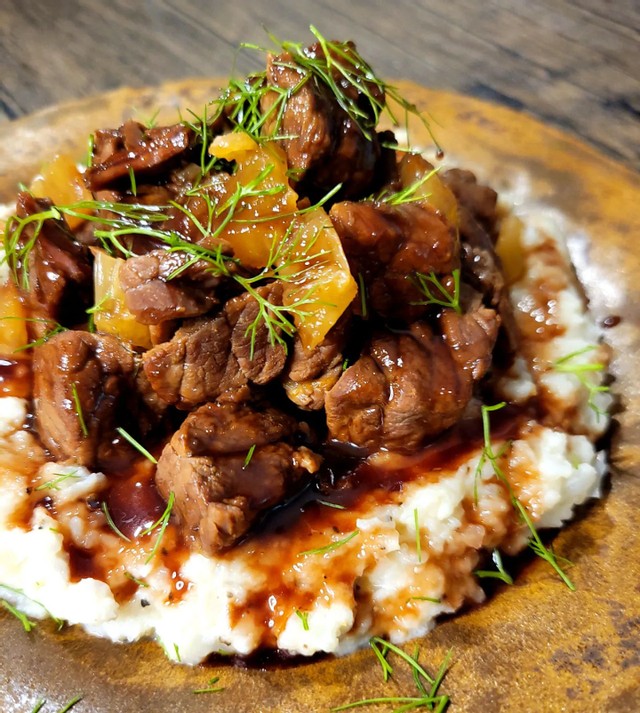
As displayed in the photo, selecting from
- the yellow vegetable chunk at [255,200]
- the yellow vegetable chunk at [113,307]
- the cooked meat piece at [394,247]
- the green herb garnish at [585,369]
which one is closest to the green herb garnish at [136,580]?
the yellow vegetable chunk at [113,307]

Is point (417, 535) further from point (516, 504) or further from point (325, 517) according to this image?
point (516, 504)

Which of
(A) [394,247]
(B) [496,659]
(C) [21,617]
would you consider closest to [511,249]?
(A) [394,247]

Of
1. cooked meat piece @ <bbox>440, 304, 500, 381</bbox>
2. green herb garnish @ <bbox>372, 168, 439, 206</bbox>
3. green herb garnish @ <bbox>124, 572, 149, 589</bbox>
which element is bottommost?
green herb garnish @ <bbox>124, 572, 149, 589</bbox>

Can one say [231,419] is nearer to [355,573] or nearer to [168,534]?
[168,534]

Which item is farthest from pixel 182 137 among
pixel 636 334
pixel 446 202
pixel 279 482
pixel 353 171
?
pixel 636 334

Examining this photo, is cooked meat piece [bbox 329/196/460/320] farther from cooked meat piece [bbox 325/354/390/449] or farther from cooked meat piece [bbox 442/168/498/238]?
cooked meat piece [bbox 442/168/498/238]

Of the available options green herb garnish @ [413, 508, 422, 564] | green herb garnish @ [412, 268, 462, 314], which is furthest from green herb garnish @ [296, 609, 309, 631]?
green herb garnish @ [412, 268, 462, 314]

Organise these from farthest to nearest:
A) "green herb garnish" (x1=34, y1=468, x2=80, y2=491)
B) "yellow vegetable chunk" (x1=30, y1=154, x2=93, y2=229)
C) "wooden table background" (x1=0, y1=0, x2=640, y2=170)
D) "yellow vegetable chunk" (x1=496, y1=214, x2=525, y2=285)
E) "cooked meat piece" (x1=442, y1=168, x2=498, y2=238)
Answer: "wooden table background" (x1=0, y1=0, x2=640, y2=170) → "yellow vegetable chunk" (x1=496, y1=214, x2=525, y2=285) → "cooked meat piece" (x1=442, y1=168, x2=498, y2=238) → "yellow vegetable chunk" (x1=30, y1=154, x2=93, y2=229) → "green herb garnish" (x1=34, y1=468, x2=80, y2=491)

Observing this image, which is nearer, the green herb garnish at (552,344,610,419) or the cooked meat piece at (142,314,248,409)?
the cooked meat piece at (142,314,248,409)
